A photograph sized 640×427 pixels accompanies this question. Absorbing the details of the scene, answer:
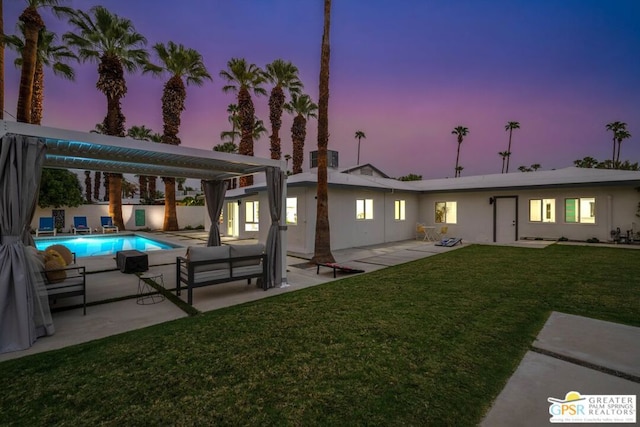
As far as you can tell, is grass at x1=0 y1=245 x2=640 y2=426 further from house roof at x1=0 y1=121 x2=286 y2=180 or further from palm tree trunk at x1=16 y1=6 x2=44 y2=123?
palm tree trunk at x1=16 y1=6 x2=44 y2=123

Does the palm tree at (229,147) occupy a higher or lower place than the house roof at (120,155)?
higher

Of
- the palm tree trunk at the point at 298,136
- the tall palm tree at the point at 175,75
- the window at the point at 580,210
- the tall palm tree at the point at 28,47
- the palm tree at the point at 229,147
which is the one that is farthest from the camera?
the palm tree at the point at 229,147

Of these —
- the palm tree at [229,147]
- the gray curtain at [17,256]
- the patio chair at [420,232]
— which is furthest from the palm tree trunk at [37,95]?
the patio chair at [420,232]

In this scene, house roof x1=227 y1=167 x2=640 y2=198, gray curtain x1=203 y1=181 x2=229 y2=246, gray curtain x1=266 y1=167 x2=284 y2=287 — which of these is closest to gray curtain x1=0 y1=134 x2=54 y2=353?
gray curtain x1=266 y1=167 x2=284 y2=287

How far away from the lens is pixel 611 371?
2881 mm

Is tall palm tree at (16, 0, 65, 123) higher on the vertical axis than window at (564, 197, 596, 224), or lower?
higher

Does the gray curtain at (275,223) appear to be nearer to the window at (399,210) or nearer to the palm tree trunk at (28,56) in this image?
the window at (399,210)

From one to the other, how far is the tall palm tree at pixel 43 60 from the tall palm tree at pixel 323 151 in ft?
51.4

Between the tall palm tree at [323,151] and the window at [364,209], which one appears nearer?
the tall palm tree at [323,151]

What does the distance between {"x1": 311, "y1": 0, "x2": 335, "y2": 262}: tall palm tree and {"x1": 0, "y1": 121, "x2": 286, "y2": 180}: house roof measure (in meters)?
2.41

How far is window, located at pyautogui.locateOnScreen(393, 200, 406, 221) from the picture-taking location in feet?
52.3

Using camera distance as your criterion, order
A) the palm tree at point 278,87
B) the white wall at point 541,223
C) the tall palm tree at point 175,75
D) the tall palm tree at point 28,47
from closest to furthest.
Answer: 1. the tall palm tree at point 28,47
2. the white wall at point 541,223
3. the tall palm tree at point 175,75
4. the palm tree at point 278,87

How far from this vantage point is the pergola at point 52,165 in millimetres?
3721

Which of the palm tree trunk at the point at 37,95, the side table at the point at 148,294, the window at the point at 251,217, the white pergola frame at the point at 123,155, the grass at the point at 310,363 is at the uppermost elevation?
the palm tree trunk at the point at 37,95
